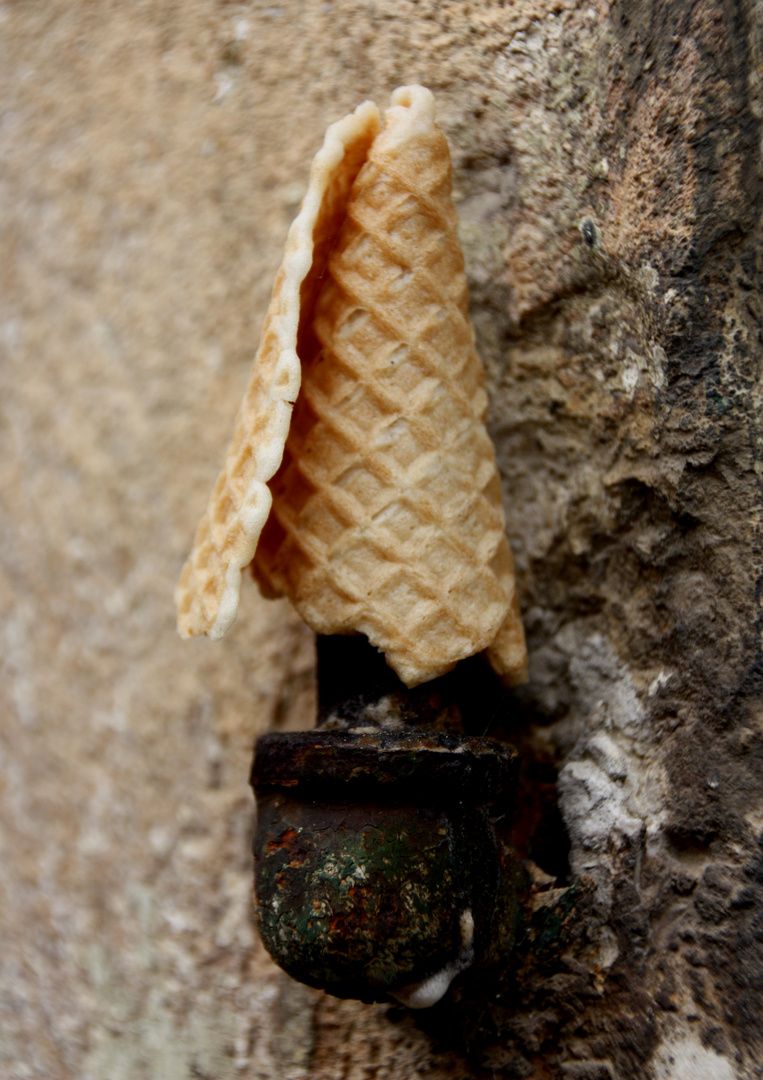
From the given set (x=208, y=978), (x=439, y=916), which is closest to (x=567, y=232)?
(x=439, y=916)

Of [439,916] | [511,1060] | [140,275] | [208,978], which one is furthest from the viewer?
[140,275]

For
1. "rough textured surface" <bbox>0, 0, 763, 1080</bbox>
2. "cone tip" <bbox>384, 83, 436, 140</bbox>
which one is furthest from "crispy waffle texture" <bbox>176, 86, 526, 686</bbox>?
"rough textured surface" <bbox>0, 0, 763, 1080</bbox>

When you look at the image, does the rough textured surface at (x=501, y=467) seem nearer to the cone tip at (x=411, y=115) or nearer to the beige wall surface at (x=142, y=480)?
the beige wall surface at (x=142, y=480)

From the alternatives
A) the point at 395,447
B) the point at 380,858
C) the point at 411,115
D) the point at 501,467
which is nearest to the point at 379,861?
the point at 380,858

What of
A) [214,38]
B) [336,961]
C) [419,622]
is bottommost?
[336,961]

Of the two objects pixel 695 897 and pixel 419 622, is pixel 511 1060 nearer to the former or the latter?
pixel 695 897

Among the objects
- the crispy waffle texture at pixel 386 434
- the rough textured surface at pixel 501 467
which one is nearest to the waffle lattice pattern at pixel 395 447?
the crispy waffle texture at pixel 386 434

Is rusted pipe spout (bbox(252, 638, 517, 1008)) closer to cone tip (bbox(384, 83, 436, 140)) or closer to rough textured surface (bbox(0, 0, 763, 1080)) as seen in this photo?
rough textured surface (bbox(0, 0, 763, 1080))

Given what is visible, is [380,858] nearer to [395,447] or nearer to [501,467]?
[395,447]
